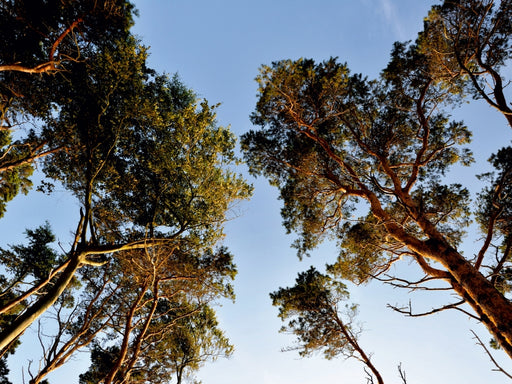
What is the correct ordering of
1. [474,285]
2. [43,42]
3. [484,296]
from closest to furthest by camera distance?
[484,296] → [474,285] → [43,42]

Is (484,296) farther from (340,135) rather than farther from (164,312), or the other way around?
(164,312)

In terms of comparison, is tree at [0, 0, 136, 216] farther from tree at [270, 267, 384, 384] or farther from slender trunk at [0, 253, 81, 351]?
tree at [270, 267, 384, 384]

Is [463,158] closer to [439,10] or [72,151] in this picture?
[439,10]

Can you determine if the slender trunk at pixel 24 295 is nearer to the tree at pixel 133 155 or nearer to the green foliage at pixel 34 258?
the tree at pixel 133 155

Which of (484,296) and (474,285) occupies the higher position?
(474,285)

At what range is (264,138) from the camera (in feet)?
31.1

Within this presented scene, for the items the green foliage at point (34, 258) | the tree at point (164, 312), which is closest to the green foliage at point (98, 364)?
the tree at point (164, 312)

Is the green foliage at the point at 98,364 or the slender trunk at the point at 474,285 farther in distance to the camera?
the green foliage at the point at 98,364

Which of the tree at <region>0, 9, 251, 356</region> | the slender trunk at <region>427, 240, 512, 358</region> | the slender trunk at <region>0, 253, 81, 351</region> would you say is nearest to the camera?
the slender trunk at <region>427, 240, 512, 358</region>

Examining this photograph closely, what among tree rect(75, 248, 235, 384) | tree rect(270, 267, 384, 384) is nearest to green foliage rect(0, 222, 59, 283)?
tree rect(75, 248, 235, 384)

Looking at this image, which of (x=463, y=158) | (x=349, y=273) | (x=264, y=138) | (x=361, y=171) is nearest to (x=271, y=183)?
(x=264, y=138)

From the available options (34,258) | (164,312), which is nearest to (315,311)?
(164,312)

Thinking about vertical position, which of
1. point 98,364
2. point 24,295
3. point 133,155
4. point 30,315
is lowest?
point 30,315

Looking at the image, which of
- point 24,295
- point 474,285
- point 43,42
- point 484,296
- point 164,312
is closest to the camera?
point 484,296
